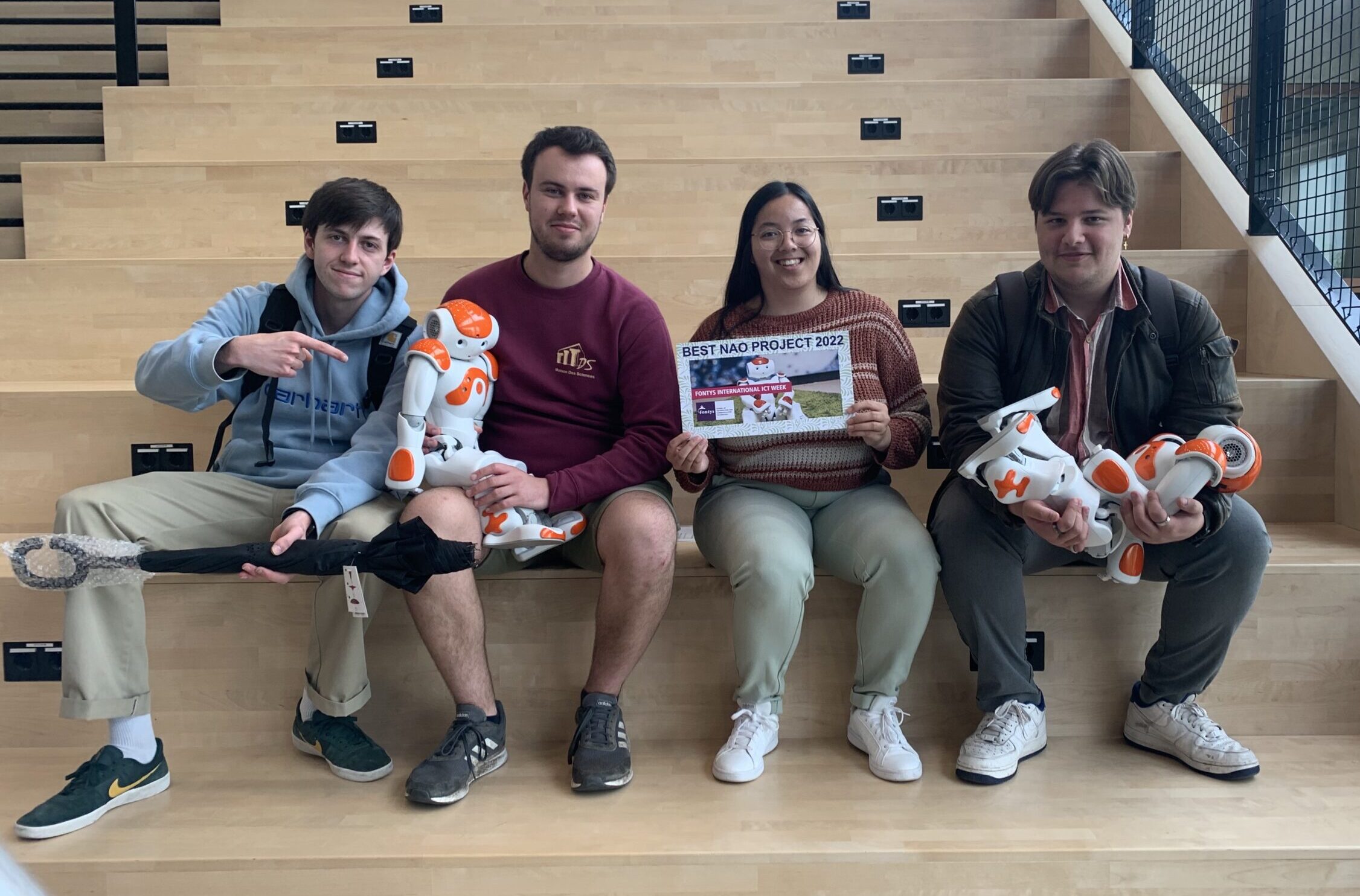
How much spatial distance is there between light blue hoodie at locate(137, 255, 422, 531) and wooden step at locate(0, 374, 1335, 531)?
27 cm

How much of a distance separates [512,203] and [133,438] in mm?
986

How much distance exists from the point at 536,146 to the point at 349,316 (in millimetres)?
430

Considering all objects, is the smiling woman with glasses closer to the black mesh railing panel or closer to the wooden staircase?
the wooden staircase

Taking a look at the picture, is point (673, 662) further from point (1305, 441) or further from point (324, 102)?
point (324, 102)

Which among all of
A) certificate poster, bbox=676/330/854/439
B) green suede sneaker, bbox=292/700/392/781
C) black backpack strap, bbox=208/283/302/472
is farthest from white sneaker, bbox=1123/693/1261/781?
black backpack strap, bbox=208/283/302/472

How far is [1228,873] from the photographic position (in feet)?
4.36

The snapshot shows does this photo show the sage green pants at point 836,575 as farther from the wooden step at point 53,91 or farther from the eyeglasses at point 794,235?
the wooden step at point 53,91

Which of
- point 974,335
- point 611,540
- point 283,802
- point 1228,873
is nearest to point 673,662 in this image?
point 611,540

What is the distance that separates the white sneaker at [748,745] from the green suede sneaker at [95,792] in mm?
829

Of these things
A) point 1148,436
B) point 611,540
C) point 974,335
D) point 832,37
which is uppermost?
point 832,37

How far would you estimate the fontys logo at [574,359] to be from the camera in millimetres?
1699

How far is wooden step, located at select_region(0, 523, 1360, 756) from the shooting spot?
1639 millimetres

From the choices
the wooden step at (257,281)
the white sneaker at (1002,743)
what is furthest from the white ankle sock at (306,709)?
the white sneaker at (1002,743)

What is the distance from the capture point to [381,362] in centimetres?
170
